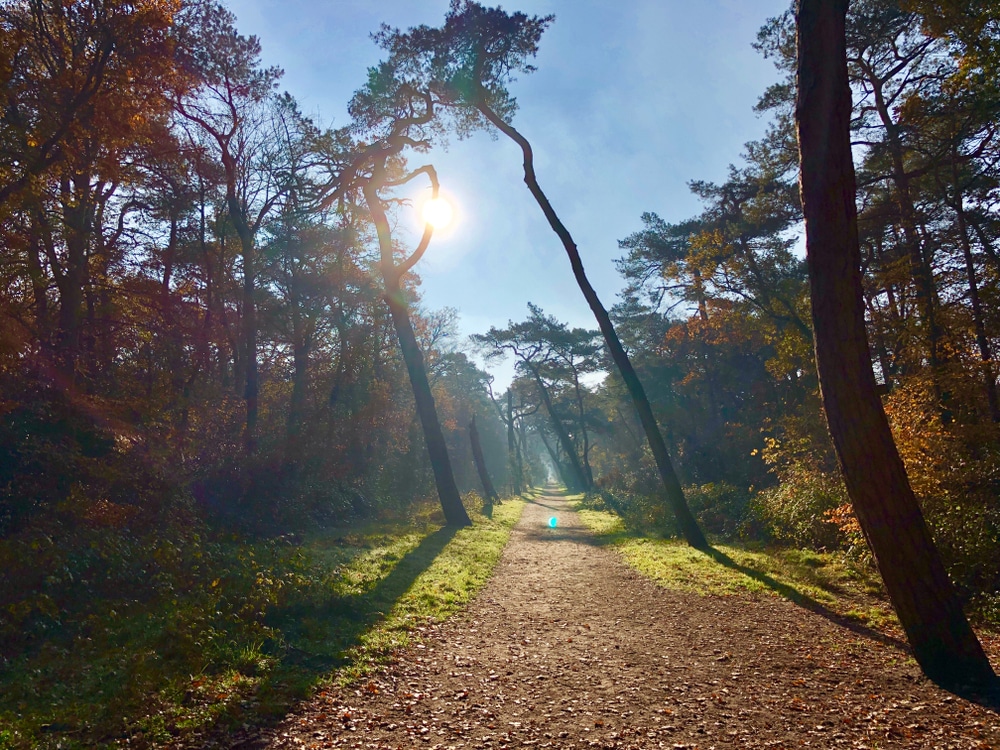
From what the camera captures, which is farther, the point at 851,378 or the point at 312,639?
the point at 312,639

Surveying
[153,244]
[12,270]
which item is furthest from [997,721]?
[153,244]

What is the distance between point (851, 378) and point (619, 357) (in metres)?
9.24

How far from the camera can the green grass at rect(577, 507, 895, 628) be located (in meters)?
8.27

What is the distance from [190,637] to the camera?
5.73 m

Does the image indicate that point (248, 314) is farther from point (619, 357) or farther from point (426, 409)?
point (619, 357)

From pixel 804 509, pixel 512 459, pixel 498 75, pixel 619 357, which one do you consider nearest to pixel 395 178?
pixel 498 75

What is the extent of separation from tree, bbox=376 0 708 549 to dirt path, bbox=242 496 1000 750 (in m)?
6.16

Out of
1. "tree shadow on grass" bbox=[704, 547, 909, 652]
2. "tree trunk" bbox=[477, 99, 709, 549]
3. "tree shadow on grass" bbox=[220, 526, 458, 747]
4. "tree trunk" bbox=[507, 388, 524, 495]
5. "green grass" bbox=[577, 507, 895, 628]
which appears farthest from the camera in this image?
"tree trunk" bbox=[507, 388, 524, 495]

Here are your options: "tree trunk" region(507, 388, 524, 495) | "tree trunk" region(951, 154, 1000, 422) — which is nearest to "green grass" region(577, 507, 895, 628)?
"tree trunk" region(951, 154, 1000, 422)

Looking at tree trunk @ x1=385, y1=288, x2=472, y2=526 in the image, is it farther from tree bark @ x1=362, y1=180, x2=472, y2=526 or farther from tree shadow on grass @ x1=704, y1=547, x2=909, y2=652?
tree shadow on grass @ x1=704, y1=547, x2=909, y2=652

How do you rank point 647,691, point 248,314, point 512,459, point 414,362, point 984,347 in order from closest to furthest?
point 647,691 → point 984,347 → point 414,362 → point 248,314 → point 512,459

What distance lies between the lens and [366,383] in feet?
89.1

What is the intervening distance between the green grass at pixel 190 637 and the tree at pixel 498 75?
6.27m

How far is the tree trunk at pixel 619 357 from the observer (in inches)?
560
